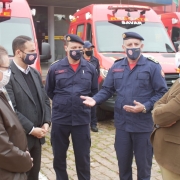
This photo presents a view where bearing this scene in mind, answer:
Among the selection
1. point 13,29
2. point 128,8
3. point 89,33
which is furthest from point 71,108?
point 128,8

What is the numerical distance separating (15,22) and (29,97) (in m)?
3.90

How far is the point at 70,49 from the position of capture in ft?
12.1

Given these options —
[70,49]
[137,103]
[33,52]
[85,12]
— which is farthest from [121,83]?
[85,12]

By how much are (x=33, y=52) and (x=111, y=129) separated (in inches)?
137

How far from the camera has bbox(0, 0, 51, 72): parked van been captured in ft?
21.0

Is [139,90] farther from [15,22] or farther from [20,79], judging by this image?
[15,22]

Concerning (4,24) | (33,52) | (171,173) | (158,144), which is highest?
(4,24)

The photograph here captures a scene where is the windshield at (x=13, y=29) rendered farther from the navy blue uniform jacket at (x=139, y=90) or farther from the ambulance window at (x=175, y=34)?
the ambulance window at (x=175, y=34)

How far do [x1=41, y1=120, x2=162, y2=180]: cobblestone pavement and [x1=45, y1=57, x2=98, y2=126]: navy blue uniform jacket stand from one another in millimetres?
939

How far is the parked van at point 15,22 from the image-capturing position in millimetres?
6402

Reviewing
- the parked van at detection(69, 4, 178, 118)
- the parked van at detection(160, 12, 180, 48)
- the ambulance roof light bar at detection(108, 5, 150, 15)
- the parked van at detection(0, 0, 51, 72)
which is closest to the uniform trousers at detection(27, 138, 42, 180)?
the parked van at detection(0, 0, 51, 72)

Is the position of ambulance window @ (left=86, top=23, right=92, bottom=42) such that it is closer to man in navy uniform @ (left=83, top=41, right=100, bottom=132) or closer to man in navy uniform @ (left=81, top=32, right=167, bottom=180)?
man in navy uniform @ (left=83, top=41, right=100, bottom=132)

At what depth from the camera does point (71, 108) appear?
3.63 meters

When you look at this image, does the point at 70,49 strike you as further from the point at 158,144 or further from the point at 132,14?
the point at 132,14
